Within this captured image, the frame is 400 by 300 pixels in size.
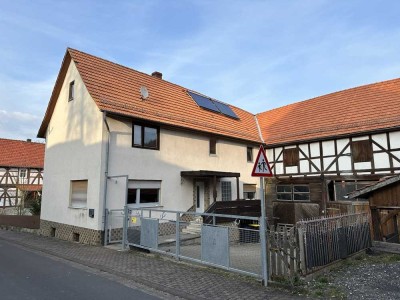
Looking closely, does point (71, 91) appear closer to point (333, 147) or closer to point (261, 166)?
point (261, 166)

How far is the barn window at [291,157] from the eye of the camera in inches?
811

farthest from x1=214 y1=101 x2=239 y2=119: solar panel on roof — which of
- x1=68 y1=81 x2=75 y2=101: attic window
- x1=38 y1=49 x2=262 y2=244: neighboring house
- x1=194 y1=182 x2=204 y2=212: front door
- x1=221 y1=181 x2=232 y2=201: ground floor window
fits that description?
x1=68 y1=81 x2=75 y2=101: attic window

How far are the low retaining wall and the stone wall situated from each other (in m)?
1.35

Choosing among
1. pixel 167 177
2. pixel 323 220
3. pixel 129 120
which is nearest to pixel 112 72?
pixel 129 120

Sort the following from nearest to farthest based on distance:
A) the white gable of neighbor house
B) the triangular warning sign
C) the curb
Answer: the curb → the triangular warning sign → the white gable of neighbor house

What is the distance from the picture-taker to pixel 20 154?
36.8m

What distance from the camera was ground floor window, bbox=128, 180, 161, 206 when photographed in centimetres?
1412

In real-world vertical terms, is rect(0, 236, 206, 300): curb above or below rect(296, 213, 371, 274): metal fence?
below

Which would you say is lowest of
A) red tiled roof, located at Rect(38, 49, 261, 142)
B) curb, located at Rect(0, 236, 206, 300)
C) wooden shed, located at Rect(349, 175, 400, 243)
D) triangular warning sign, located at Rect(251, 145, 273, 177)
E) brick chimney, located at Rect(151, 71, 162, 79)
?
curb, located at Rect(0, 236, 206, 300)

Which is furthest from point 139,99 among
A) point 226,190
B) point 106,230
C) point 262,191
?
point 262,191

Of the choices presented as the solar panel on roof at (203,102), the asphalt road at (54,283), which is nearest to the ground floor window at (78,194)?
the asphalt road at (54,283)

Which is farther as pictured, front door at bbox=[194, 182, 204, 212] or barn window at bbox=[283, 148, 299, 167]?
barn window at bbox=[283, 148, 299, 167]

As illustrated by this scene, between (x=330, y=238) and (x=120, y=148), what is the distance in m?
9.10

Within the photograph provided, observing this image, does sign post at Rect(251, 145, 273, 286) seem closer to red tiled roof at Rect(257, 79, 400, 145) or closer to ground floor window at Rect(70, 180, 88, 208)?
ground floor window at Rect(70, 180, 88, 208)
